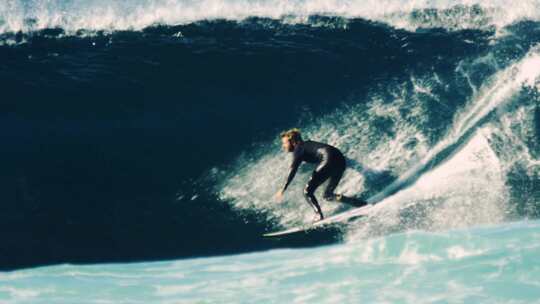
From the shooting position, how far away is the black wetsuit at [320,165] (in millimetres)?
9266

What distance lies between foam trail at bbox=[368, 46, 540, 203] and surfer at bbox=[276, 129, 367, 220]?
31.4 inches

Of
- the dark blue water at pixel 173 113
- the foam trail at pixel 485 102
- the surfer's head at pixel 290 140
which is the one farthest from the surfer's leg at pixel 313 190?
the dark blue water at pixel 173 113

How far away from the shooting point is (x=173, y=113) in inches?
438

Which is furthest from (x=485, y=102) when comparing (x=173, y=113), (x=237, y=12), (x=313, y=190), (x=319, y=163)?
(x=173, y=113)

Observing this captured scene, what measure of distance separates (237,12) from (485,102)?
16.0 feet

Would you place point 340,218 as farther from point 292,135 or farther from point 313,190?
point 292,135

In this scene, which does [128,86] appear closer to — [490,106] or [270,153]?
[270,153]

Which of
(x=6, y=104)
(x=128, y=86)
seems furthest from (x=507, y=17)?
(x=6, y=104)

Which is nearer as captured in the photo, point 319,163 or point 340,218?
point 319,163

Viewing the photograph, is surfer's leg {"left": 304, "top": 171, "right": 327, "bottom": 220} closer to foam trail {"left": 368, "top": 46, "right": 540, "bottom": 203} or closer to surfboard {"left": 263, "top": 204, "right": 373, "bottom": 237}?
surfboard {"left": 263, "top": 204, "right": 373, "bottom": 237}

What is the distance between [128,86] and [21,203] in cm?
272

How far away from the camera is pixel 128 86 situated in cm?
1127

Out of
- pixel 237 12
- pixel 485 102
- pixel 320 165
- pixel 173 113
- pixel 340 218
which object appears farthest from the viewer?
pixel 237 12

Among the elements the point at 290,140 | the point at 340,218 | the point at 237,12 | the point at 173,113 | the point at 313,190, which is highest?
the point at 237,12
